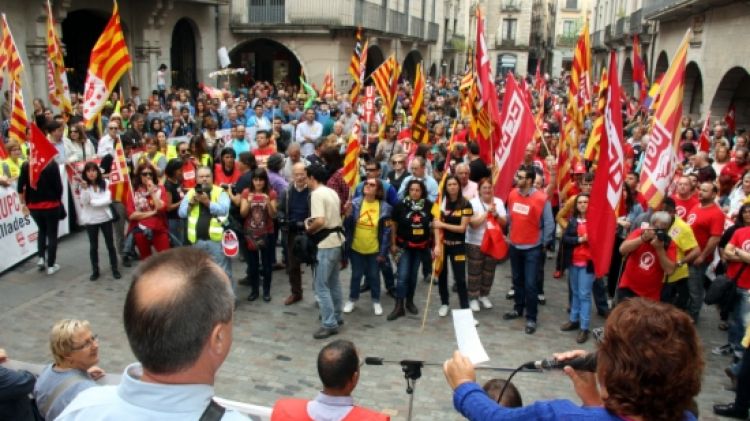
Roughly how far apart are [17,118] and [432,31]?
116 ft

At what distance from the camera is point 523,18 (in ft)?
227

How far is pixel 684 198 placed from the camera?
23.8ft

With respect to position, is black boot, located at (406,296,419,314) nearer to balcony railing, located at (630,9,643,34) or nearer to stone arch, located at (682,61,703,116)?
stone arch, located at (682,61,703,116)

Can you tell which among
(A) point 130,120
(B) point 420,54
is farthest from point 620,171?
(B) point 420,54

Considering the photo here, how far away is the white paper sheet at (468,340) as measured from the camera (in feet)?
9.40

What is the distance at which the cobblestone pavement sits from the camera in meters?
5.73

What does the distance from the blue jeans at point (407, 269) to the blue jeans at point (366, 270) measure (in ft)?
0.94

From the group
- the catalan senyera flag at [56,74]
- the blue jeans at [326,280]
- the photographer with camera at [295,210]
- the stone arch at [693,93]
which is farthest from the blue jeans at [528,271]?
the stone arch at [693,93]

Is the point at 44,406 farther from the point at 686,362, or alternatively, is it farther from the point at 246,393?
the point at 686,362

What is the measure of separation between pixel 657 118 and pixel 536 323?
2.60 metres

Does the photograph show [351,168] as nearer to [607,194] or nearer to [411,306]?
[411,306]

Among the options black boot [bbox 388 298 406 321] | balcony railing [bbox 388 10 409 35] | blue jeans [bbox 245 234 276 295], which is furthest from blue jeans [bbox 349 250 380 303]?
balcony railing [bbox 388 10 409 35]

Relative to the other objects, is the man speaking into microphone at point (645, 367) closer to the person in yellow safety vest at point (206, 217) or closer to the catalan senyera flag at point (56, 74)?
the person in yellow safety vest at point (206, 217)

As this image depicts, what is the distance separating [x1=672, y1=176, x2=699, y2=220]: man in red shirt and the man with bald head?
674 cm
